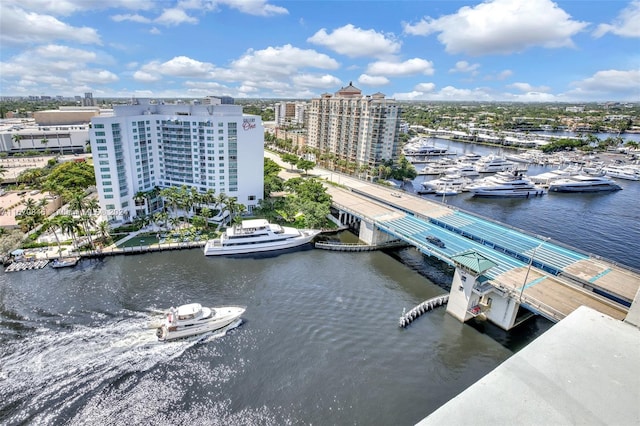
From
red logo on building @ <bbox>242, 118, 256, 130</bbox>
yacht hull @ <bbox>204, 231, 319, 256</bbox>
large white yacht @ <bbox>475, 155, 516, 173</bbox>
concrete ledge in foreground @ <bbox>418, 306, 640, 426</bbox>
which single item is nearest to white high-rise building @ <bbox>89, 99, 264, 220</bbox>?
red logo on building @ <bbox>242, 118, 256, 130</bbox>

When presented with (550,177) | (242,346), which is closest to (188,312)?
(242,346)

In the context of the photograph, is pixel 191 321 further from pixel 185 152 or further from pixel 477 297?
pixel 185 152

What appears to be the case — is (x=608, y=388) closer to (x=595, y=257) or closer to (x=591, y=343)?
(x=591, y=343)

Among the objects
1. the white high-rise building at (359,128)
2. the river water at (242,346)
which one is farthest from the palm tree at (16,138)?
the white high-rise building at (359,128)

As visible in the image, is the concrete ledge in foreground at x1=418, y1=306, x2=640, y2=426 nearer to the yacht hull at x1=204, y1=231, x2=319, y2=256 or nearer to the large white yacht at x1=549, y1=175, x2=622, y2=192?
the yacht hull at x1=204, y1=231, x2=319, y2=256

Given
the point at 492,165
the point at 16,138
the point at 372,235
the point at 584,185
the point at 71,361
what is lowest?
the point at 71,361

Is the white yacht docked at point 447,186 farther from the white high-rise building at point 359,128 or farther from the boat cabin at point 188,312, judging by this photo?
the boat cabin at point 188,312
